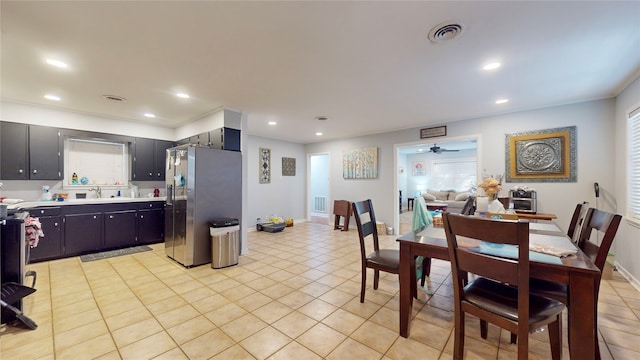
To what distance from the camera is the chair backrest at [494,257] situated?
1296mm

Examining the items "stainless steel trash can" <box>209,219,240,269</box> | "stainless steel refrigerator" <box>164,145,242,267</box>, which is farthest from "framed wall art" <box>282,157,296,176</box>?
"stainless steel trash can" <box>209,219,240,269</box>

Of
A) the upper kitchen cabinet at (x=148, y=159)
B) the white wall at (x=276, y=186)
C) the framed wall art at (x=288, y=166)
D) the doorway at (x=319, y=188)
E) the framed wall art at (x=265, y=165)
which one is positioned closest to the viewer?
the upper kitchen cabinet at (x=148, y=159)

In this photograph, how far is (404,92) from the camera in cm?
332

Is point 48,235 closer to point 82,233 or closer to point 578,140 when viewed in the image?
point 82,233

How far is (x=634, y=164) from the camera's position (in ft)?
9.85

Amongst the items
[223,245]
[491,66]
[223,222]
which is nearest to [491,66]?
[491,66]

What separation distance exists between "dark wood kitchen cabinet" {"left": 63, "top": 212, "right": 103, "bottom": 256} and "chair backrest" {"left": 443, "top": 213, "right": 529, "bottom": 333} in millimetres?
5169

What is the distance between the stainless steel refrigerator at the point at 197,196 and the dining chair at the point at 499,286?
321cm

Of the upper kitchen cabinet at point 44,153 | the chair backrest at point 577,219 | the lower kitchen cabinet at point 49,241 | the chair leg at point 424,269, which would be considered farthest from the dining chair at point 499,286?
the upper kitchen cabinet at point 44,153

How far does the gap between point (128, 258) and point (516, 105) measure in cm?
657

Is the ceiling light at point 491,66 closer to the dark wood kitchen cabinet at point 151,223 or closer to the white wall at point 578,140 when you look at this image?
the white wall at point 578,140

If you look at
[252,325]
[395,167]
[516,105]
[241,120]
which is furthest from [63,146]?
[516,105]

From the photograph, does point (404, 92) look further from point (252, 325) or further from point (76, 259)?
point (76, 259)

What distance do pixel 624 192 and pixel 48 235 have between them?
801 cm
